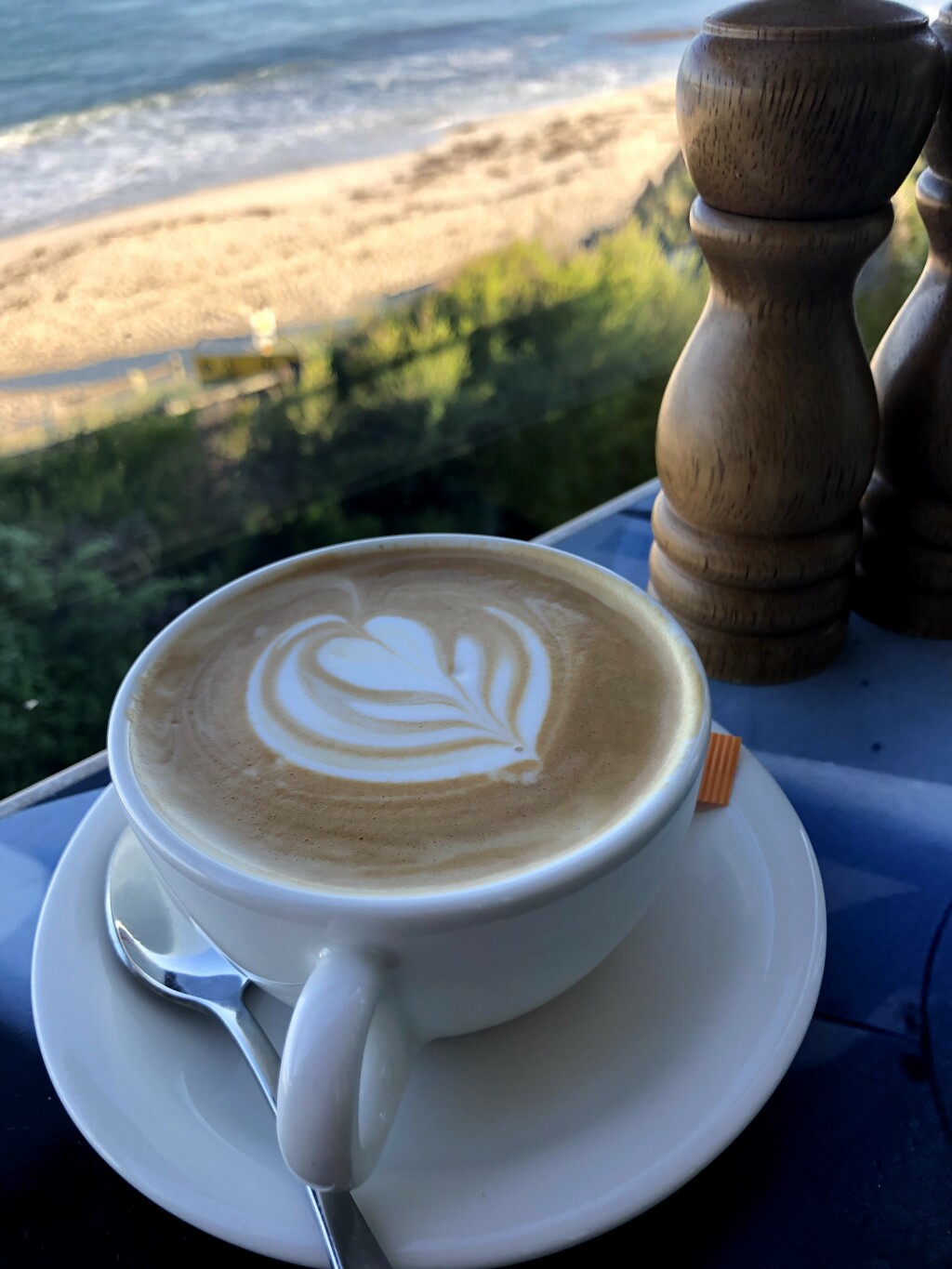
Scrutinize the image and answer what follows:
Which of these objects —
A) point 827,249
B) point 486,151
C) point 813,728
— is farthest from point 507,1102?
point 486,151

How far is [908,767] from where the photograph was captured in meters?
0.64

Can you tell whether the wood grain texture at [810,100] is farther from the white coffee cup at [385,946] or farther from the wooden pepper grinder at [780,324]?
the white coffee cup at [385,946]

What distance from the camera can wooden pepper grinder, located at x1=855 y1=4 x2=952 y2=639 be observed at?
2.09ft

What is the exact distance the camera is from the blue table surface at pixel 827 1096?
0.40m

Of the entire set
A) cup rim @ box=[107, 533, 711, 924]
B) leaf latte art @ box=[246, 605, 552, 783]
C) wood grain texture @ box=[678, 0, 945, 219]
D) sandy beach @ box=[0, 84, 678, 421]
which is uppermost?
wood grain texture @ box=[678, 0, 945, 219]

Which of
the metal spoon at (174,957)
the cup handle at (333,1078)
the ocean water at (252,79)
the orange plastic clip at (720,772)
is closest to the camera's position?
the cup handle at (333,1078)

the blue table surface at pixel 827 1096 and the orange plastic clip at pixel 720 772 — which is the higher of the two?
the orange plastic clip at pixel 720 772

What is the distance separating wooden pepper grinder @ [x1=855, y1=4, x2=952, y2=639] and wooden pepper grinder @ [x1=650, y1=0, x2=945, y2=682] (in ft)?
0.17

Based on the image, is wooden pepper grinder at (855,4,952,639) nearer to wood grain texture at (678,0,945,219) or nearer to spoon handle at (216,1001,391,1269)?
wood grain texture at (678,0,945,219)

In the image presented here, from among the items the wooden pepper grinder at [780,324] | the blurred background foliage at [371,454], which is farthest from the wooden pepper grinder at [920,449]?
the blurred background foliage at [371,454]

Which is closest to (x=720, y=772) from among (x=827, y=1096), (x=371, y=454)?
(x=827, y=1096)

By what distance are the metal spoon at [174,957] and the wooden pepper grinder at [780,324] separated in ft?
1.25

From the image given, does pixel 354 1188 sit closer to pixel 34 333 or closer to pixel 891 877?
pixel 891 877

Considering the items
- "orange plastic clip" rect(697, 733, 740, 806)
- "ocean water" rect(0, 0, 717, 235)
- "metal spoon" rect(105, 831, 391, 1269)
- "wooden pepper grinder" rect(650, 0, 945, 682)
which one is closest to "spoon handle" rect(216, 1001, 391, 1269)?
"metal spoon" rect(105, 831, 391, 1269)
